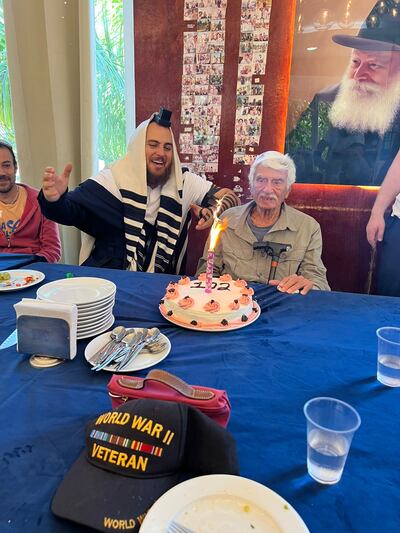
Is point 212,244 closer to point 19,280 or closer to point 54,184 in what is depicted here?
point 19,280

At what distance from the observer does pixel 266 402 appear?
2.96 ft

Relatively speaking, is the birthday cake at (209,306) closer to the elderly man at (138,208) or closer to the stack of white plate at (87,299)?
the stack of white plate at (87,299)

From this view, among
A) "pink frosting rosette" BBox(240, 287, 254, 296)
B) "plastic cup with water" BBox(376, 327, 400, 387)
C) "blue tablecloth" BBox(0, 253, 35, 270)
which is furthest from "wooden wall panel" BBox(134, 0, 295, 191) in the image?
"plastic cup with water" BBox(376, 327, 400, 387)

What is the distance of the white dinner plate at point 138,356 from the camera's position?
1.01m

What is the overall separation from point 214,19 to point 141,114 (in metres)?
0.88

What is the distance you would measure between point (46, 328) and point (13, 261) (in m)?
1.04

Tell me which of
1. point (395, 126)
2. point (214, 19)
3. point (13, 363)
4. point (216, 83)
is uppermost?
point (214, 19)

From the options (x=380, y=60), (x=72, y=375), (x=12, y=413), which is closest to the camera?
(x=12, y=413)

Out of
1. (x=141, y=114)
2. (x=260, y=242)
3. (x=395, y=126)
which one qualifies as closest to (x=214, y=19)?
(x=141, y=114)

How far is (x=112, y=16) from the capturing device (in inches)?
127

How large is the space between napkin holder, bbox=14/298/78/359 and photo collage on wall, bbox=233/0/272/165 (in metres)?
2.32

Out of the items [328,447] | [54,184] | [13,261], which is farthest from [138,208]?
[328,447]

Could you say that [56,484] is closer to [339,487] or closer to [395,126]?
[339,487]

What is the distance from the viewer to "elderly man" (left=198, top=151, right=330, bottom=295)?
1.98 meters
